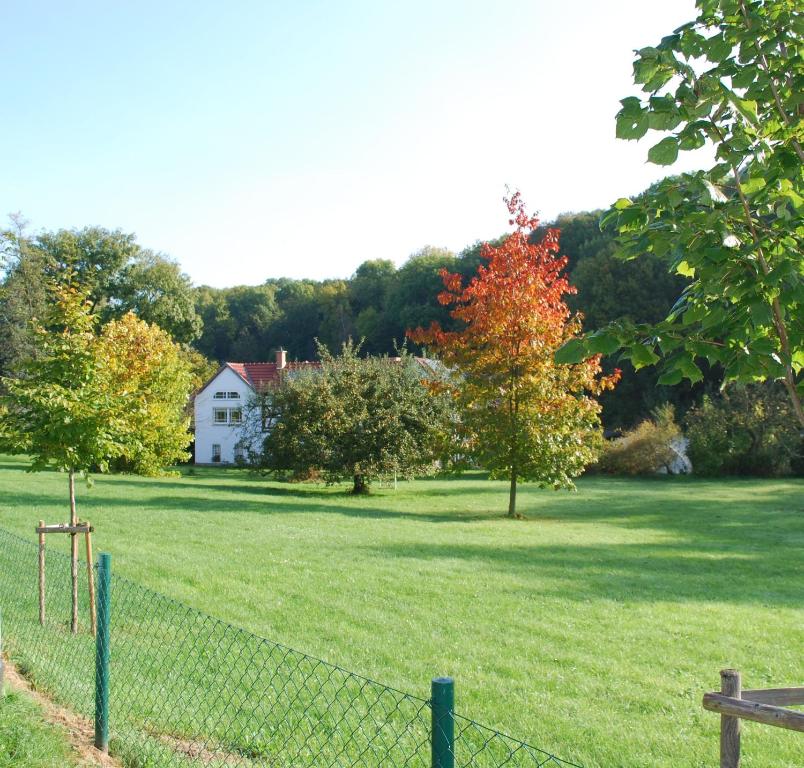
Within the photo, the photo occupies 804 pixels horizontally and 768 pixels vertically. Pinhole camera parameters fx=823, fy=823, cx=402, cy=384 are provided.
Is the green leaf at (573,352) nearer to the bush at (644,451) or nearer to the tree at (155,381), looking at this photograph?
the tree at (155,381)

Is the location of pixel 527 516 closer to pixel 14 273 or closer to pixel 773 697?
pixel 773 697

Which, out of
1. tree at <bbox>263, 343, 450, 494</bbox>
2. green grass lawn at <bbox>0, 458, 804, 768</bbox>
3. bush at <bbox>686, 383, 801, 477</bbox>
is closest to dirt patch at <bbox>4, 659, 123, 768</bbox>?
green grass lawn at <bbox>0, 458, 804, 768</bbox>

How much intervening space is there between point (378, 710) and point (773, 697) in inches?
160

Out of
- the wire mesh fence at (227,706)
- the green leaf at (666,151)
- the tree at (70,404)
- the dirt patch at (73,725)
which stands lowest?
the wire mesh fence at (227,706)

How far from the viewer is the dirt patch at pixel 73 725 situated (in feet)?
16.3

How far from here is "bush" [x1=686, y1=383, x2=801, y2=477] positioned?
39.0 m

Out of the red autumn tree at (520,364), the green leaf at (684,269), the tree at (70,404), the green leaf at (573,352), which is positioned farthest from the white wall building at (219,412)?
the green leaf at (573,352)

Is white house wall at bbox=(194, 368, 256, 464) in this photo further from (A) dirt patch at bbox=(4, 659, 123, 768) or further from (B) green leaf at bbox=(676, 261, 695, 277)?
(B) green leaf at bbox=(676, 261, 695, 277)

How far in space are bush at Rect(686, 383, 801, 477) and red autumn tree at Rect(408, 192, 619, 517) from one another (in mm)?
19462

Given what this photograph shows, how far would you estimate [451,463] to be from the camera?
23.8 meters

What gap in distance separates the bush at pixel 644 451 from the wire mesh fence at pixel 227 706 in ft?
113

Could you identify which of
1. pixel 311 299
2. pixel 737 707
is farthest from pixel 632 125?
pixel 311 299

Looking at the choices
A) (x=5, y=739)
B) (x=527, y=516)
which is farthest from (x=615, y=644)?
(x=527, y=516)

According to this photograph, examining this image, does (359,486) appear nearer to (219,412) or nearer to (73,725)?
(73,725)
